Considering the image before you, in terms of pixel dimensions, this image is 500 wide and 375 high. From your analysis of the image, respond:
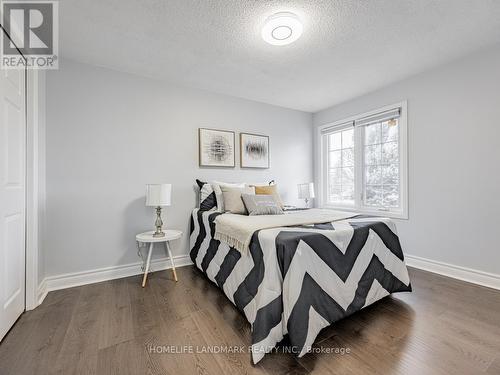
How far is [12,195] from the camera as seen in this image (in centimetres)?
167

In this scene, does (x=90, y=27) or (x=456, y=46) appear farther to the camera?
(x=456, y=46)

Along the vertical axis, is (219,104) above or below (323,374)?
above

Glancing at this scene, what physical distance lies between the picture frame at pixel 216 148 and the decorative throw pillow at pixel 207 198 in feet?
1.25

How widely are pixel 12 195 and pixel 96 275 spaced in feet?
4.02

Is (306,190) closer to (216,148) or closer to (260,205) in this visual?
(260,205)

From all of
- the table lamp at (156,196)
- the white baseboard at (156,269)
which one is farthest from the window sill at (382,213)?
the table lamp at (156,196)

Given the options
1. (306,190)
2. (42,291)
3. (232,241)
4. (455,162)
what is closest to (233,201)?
(232,241)

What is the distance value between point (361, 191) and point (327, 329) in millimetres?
2456

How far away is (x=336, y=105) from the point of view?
3.90 metres

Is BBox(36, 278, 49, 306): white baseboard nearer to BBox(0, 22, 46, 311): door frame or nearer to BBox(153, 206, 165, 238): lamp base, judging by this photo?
BBox(0, 22, 46, 311): door frame

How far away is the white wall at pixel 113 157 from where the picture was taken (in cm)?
236

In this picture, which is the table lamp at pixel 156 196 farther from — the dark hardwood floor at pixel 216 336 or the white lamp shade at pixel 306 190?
the white lamp shade at pixel 306 190

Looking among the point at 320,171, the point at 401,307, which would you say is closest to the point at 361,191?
the point at 320,171

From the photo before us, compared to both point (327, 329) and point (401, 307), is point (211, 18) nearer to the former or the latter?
point (327, 329)
